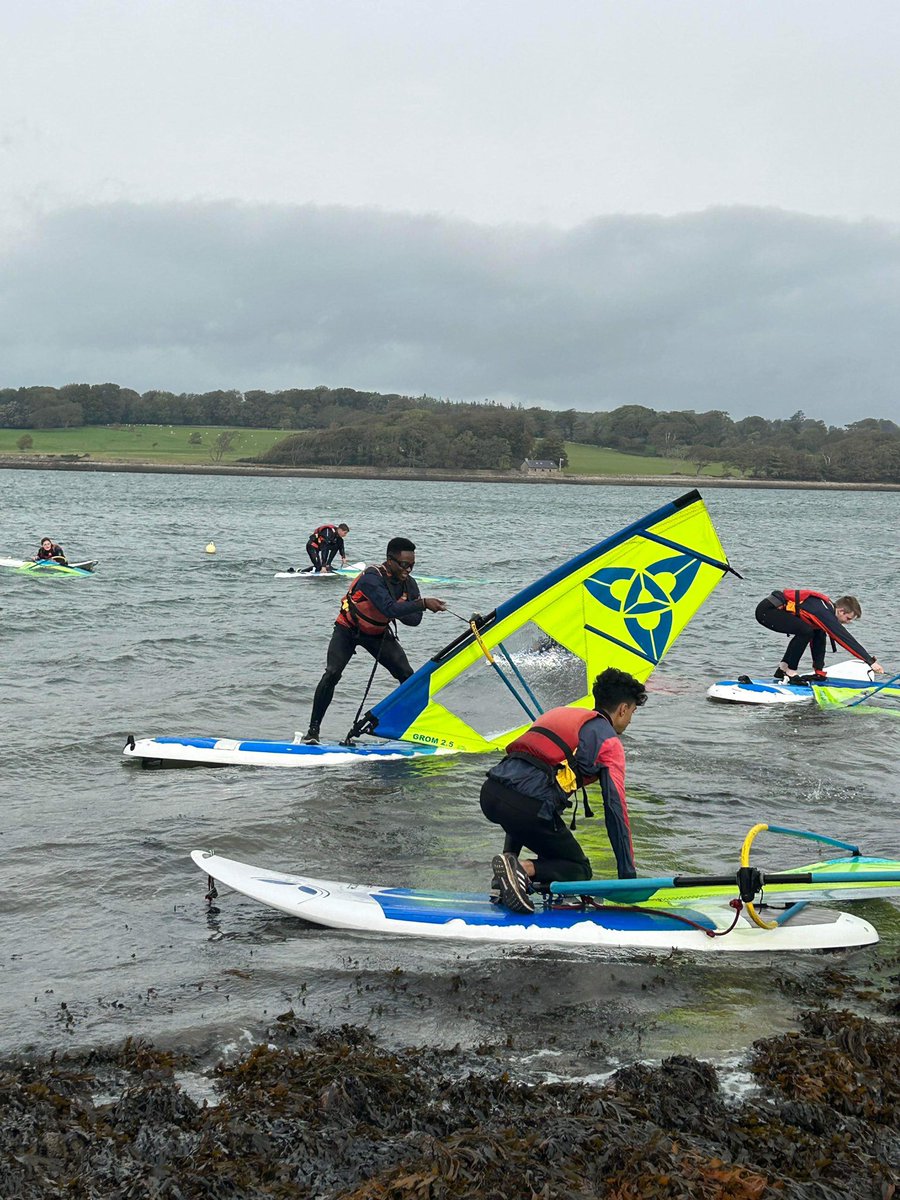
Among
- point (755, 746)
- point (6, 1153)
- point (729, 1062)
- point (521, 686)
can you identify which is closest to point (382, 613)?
point (521, 686)

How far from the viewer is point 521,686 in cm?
1030

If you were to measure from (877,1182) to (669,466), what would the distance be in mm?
142923

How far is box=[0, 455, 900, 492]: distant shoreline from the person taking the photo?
391 ft

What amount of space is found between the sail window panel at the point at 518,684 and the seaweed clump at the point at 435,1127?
5.26m

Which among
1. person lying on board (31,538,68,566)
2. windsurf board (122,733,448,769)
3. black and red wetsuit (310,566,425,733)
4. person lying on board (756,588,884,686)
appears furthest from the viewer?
person lying on board (31,538,68,566)

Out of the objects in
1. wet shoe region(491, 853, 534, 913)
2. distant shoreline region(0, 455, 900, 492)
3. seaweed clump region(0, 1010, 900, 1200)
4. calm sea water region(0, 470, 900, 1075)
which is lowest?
calm sea water region(0, 470, 900, 1075)

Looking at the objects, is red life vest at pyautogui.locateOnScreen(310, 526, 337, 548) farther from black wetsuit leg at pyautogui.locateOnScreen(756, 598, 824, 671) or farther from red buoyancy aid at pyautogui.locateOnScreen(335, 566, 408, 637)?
red buoyancy aid at pyautogui.locateOnScreen(335, 566, 408, 637)

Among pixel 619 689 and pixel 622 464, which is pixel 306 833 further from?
pixel 622 464

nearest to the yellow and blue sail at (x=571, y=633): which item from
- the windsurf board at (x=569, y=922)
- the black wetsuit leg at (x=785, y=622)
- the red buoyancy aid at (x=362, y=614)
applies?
the red buoyancy aid at (x=362, y=614)

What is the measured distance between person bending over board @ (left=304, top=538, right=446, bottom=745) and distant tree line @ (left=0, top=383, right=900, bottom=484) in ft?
401

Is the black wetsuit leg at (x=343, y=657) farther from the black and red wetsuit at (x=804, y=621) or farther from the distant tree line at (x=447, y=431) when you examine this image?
the distant tree line at (x=447, y=431)

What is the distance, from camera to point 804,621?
14297 mm

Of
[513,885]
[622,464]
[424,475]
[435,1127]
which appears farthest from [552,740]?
[622,464]

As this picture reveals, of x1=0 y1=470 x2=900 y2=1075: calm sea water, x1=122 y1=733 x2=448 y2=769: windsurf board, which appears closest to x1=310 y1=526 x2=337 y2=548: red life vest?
x1=0 y1=470 x2=900 y2=1075: calm sea water
